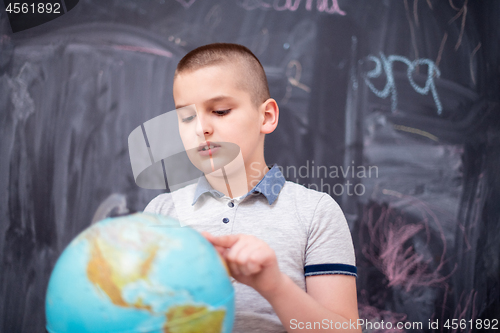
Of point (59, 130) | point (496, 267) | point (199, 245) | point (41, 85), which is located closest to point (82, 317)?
point (199, 245)

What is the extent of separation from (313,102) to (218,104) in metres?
0.83

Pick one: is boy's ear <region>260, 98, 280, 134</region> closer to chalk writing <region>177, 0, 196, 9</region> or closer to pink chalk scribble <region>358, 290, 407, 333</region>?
chalk writing <region>177, 0, 196, 9</region>

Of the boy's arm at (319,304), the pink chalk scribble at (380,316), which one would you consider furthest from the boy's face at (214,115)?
the pink chalk scribble at (380,316)

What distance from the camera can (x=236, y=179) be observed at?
38.4 inches

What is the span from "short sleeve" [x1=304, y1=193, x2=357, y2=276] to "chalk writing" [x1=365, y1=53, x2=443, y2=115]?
0.92 metres

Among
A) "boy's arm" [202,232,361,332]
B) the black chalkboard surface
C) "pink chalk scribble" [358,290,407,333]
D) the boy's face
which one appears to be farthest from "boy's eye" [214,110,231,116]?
"pink chalk scribble" [358,290,407,333]

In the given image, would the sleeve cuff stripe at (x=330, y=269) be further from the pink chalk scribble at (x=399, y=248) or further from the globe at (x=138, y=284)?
the pink chalk scribble at (x=399, y=248)

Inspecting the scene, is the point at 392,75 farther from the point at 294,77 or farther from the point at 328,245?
the point at 328,245

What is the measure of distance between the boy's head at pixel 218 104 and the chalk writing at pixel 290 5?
0.73 meters

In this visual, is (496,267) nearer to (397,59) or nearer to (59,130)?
(397,59)

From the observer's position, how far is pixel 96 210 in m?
1.59

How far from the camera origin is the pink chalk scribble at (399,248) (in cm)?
153

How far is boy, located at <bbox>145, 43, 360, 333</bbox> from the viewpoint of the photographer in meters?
0.81

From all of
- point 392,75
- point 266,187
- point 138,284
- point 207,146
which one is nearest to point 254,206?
point 266,187
